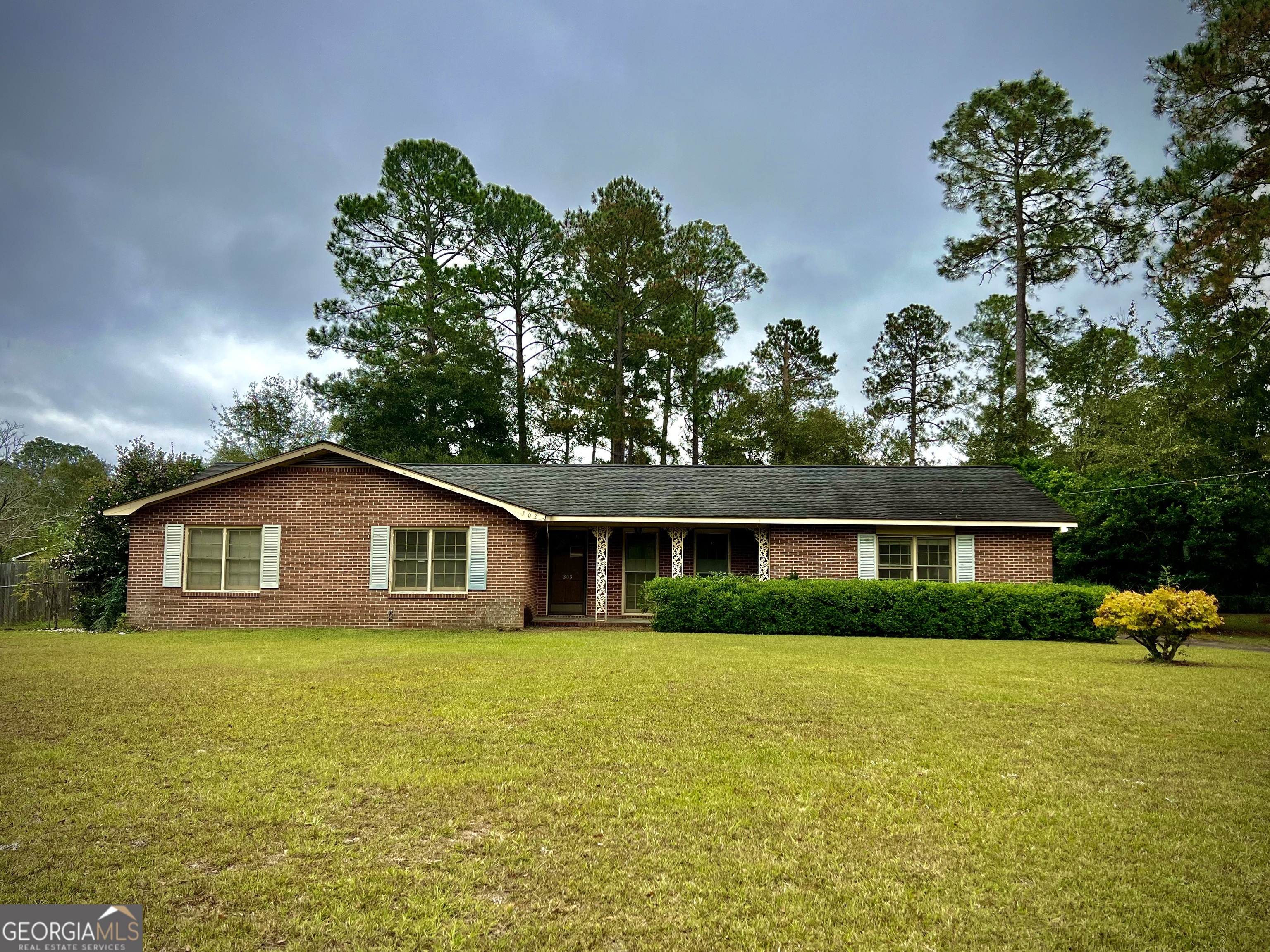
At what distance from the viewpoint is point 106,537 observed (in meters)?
17.8

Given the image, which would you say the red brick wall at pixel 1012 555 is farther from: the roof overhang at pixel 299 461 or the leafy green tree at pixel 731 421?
the leafy green tree at pixel 731 421

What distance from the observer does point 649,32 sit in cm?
2245

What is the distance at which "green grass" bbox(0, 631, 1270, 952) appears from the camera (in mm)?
3387

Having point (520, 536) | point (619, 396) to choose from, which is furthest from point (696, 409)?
point (520, 536)

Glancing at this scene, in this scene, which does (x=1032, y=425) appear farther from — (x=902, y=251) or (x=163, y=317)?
A: (x=163, y=317)

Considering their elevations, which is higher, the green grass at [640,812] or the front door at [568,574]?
the front door at [568,574]

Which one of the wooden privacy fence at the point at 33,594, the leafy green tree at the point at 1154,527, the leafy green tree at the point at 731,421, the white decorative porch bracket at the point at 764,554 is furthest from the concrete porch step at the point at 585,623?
the leafy green tree at the point at 731,421

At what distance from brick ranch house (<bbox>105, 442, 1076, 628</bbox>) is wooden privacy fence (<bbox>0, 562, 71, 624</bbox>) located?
3.46m

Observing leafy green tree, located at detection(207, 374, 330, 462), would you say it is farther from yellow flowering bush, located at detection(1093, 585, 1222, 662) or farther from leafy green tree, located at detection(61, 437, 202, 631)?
yellow flowering bush, located at detection(1093, 585, 1222, 662)

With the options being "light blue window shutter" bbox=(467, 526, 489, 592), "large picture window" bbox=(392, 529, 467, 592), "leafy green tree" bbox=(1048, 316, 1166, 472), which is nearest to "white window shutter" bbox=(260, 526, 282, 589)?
"large picture window" bbox=(392, 529, 467, 592)

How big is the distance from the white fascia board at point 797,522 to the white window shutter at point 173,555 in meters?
7.97

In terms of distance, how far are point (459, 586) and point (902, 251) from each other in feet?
82.0

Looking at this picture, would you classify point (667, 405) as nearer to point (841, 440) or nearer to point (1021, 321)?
point (841, 440)

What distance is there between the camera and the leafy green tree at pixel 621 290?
33.7 metres
